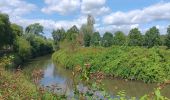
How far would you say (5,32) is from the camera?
187ft

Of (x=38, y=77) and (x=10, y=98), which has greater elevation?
(x=38, y=77)

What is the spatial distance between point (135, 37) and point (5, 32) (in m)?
22.3

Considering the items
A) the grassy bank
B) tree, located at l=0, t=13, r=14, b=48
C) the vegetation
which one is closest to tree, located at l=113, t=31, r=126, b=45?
the vegetation

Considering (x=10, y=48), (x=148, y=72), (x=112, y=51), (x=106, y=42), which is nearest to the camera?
(x=148, y=72)

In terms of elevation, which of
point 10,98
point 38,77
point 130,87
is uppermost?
point 38,77

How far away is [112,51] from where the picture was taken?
1742 inches

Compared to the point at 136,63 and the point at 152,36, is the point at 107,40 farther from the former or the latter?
the point at 136,63

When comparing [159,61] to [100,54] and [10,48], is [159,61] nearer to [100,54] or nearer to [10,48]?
[100,54]

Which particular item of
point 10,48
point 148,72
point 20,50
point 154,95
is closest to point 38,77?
point 154,95

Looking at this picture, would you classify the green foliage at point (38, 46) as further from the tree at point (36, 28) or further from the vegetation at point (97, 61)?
the tree at point (36, 28)

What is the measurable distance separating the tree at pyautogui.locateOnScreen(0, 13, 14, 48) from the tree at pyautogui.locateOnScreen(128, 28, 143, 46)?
19.9 m

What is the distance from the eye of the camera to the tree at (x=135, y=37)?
66.4 metres

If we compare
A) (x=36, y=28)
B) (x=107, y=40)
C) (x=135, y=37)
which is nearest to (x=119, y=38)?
(x=107, y=40)

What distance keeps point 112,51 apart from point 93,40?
35776mm
